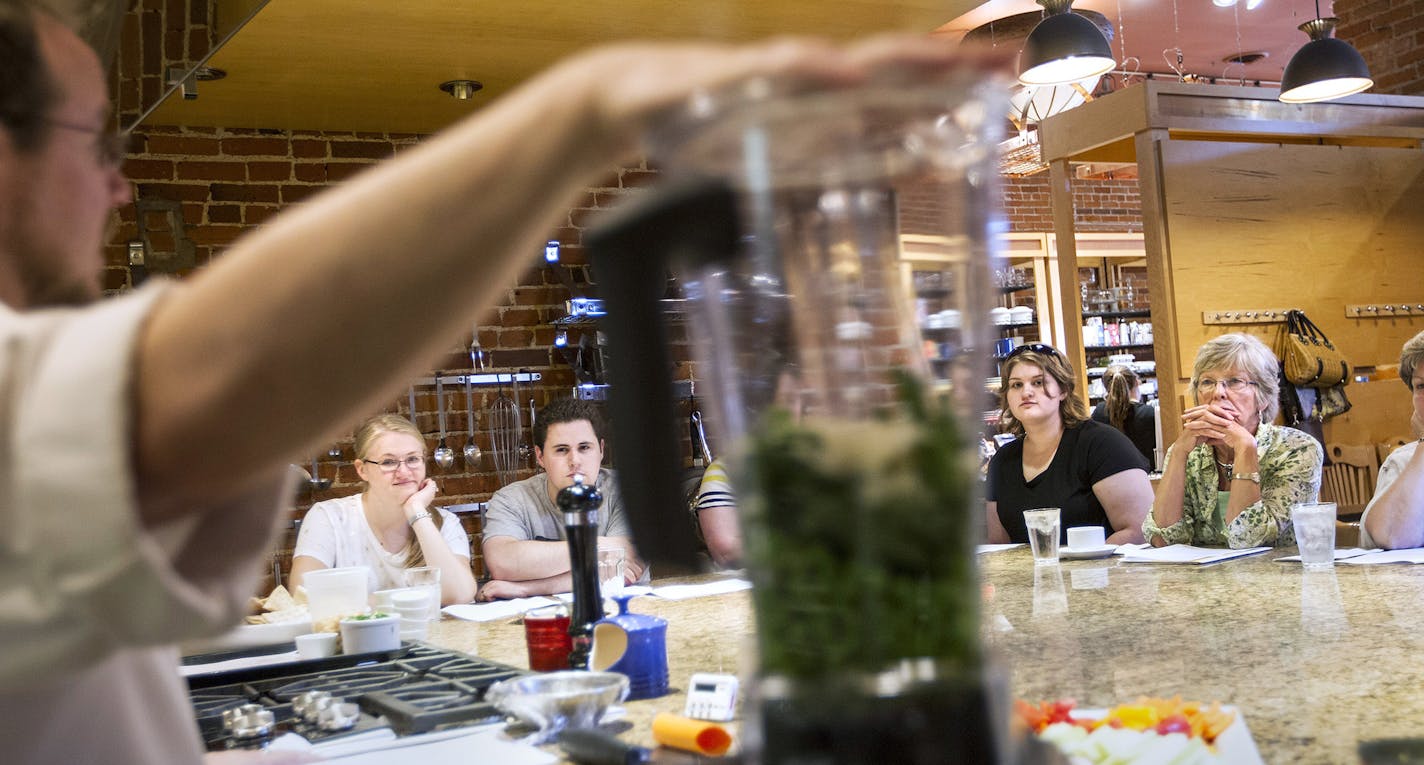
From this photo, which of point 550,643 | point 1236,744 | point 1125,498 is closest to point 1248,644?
point 1236,744

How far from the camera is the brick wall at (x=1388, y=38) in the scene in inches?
235

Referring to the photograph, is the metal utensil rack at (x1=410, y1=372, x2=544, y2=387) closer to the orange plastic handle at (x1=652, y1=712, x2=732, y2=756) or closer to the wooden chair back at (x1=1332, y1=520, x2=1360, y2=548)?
the wooden chair back at (x1=1332, y1=520, x2=1360, y2=548)

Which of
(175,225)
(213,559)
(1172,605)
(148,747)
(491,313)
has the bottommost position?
(1172,605)

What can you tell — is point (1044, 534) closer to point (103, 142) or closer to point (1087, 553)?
A: point (1087, 553)

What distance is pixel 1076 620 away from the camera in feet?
6.09

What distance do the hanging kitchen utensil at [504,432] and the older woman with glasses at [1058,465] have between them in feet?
7.54

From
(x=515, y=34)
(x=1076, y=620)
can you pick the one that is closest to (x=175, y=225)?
(x=515, y=34)

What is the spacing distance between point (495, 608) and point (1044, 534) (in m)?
1.29

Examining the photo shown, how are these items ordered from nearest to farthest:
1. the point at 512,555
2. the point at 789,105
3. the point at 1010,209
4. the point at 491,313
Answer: the point at 789,105 < the point at 512,555 < the point at 491,313 < the point at 1010,209

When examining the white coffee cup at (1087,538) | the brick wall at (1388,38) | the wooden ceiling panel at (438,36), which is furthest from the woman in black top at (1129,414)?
the white coffee cup at (1087,538)

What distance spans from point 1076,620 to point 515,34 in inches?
111

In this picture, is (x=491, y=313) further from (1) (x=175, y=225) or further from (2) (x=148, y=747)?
(2) (x=148, y=747)

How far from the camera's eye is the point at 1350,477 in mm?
5418

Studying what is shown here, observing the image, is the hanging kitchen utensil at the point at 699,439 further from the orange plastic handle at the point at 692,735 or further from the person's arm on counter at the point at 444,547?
the orange plastic handle at the point at 692,735
